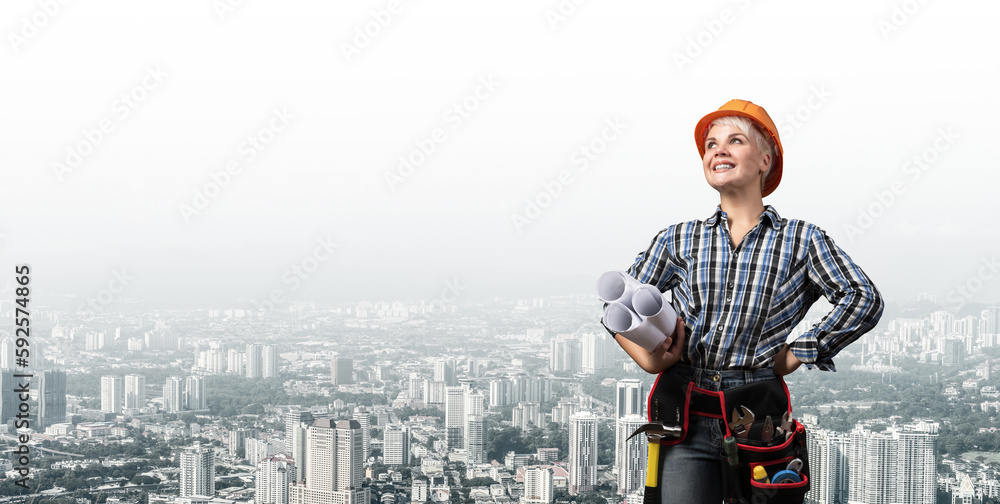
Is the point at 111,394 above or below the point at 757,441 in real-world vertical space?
below

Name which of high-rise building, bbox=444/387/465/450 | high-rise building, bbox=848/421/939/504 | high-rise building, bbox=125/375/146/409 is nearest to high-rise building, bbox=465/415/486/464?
high-rise building, bbox=444/387/465/450

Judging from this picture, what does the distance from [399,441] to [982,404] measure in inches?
447

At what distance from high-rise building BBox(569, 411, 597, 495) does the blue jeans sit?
12.7 m

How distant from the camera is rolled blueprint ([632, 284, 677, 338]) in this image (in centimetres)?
161

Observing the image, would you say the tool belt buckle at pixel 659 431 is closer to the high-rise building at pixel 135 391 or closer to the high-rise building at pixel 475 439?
the high-rise building at pixel 475 439

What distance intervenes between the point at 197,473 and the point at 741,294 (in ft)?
57.0

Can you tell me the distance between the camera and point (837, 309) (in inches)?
64.2

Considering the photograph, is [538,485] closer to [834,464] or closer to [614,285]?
[834,464]

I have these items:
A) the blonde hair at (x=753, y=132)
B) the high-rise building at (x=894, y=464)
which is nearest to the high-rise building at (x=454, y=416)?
the high-rise building at (x=894, y=464)

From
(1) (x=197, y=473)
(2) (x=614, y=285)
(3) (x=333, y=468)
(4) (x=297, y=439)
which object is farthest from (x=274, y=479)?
(2) (x=614, y=285)

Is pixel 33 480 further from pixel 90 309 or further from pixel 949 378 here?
pixel 949 378

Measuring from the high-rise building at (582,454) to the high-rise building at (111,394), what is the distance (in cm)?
1255

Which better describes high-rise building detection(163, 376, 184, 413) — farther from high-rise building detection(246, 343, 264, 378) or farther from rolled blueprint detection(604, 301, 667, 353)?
rolled blueprint detection(604, 301, 667, 353)

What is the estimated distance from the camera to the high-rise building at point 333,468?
1644 cm
